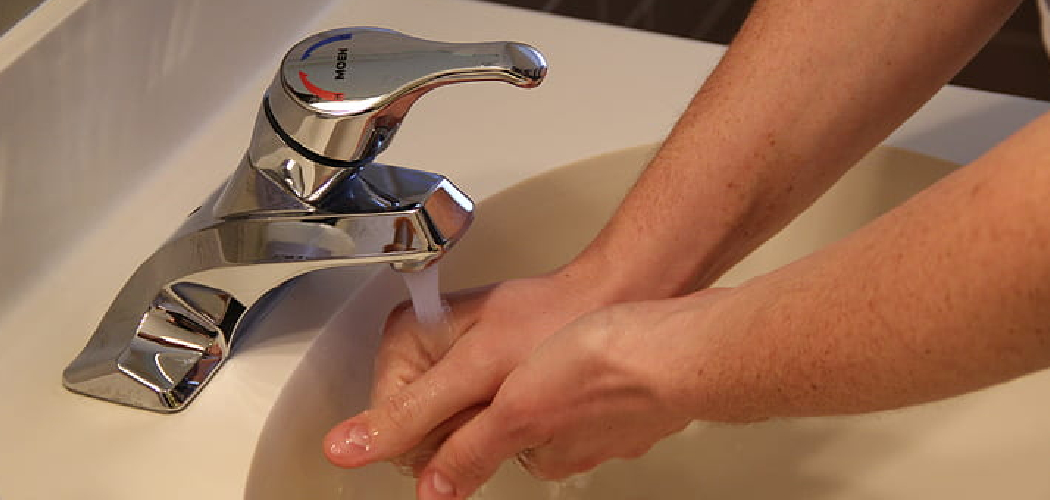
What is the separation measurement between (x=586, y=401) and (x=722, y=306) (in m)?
0.09

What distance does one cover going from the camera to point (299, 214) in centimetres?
42

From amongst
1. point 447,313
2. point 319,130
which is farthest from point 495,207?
point 319,130

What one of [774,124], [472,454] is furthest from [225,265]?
[774,124]

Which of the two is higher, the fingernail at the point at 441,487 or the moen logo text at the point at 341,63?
the moen logo text at the point at 341,63

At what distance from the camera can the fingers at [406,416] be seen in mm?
482

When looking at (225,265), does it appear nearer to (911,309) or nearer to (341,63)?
(341,63)

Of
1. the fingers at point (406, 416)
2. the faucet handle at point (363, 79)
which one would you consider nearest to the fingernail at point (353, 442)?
the fingers at point (406, 416)

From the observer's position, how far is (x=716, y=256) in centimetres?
55

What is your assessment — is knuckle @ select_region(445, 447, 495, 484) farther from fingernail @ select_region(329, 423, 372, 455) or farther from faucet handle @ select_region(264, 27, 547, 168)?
faucet handle @ select_region(264, 27, 547, 168)

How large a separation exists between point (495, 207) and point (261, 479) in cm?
19

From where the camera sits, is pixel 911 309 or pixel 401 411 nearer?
pixel 911 309

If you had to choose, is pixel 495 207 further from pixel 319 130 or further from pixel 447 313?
pixel 319 130

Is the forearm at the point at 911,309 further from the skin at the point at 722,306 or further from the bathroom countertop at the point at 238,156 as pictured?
the bathroom countertop at the point at 238,156

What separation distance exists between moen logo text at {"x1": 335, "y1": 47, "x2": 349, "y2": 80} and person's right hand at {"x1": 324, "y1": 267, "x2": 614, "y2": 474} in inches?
6.4
